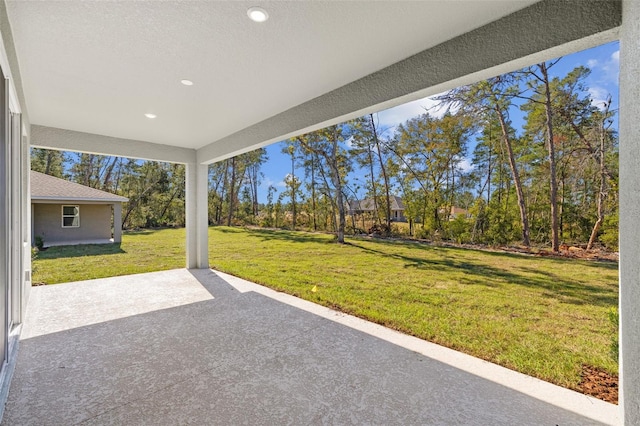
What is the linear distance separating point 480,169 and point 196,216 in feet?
30.2

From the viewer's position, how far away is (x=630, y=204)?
144 cm

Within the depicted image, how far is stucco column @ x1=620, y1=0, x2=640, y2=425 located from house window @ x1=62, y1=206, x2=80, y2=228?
15281 mm

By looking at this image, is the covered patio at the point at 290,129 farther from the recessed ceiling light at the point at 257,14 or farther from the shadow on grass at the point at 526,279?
the shadow on grass at the point at 526,279

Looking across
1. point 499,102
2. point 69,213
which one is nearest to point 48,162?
point 69,213

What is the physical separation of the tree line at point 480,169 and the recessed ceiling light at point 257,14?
7641 millimetres

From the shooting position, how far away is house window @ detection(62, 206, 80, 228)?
1155 cm

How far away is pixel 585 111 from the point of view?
756 cm

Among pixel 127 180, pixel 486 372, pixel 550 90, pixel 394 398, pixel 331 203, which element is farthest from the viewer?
pixel 127 180

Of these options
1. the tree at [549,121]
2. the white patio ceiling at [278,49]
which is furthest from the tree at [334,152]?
the white patio ceiling at [278,49]

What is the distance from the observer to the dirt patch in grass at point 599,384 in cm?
221

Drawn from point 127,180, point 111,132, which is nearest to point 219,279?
point 111,132

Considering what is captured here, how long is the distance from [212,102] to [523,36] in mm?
3248

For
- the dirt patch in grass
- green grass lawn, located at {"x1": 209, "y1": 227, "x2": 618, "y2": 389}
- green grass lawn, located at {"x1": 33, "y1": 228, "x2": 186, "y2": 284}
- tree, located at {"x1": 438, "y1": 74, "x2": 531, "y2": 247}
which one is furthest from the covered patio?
tree, located at {"x1": 438, "y1": 74, "x2": 531, "y2": 247}

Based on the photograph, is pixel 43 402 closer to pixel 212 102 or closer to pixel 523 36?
pixel 212 102
